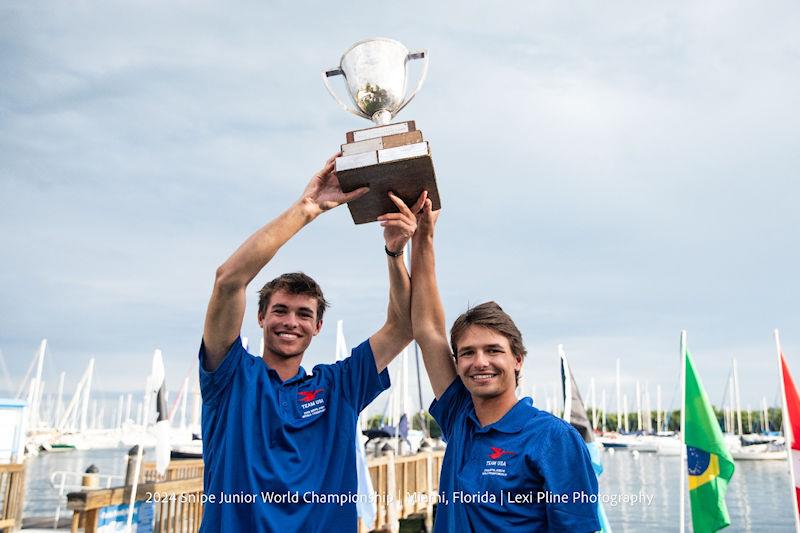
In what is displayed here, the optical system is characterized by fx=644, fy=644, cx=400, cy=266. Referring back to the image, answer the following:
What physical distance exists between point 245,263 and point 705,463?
6.48 m

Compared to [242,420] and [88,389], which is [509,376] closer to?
[242,420]

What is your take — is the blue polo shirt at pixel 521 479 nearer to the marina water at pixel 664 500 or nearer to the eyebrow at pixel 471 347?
the eyebrow at pixel 471 347

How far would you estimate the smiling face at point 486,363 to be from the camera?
9.73 feet

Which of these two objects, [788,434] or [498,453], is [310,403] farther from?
[788,434]

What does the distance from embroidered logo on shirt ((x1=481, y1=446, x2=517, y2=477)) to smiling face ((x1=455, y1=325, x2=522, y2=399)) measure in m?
0.26

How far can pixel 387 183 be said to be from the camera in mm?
3244

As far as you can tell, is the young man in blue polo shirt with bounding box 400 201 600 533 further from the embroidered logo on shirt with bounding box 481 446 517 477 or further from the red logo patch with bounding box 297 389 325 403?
the red logo patch with bounding box 297 389 325 403

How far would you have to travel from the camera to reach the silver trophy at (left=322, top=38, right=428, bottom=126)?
347 cm

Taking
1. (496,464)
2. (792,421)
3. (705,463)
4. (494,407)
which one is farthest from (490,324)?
(792,421)

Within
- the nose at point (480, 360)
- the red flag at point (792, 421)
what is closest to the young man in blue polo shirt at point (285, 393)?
the nose at point (480, 360)

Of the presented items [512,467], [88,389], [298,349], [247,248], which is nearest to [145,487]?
[298,349]

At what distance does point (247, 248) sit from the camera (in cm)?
296

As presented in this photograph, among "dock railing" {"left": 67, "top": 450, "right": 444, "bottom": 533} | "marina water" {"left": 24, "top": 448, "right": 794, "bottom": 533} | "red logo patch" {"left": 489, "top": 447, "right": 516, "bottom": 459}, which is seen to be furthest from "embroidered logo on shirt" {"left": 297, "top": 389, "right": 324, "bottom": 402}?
"marina water" {"left": 24, "top": 448, "right": 794, "bottom": 533}

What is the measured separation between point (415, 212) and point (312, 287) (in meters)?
0.69
